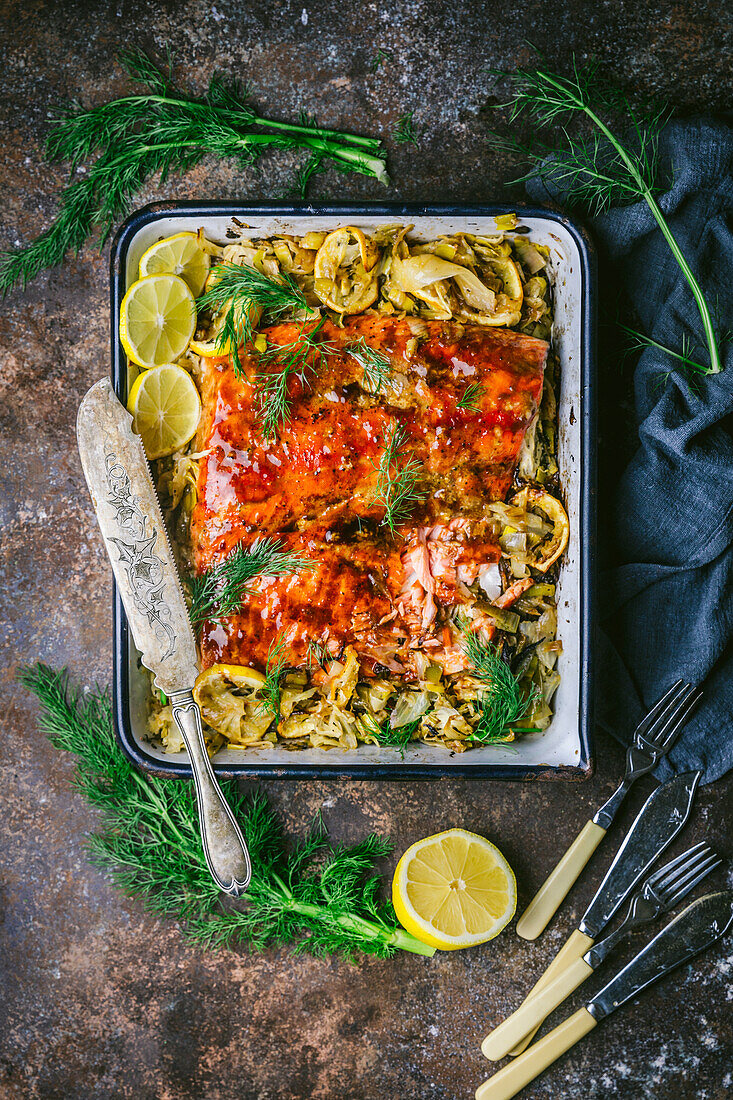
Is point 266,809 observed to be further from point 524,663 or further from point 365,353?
point 365,353

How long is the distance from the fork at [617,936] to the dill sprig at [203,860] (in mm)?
453

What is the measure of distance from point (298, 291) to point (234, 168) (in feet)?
2.49

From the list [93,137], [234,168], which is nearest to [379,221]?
[234,168]

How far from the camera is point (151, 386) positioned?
2609 mm

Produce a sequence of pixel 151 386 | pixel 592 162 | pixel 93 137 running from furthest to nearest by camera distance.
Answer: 1. pixel 93 137
2. pixel 592 162
3. pixel 151 386

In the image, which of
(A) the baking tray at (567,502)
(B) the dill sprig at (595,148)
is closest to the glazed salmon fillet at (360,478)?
(A) the baking tray at (567,502)

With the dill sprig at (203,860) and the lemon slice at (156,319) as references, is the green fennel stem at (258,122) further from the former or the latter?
the dill sprig at (203,860)

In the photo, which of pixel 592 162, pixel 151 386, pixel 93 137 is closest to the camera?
pixel 151 386

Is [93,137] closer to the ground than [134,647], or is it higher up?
higher up

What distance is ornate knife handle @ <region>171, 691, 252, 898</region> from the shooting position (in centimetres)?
253

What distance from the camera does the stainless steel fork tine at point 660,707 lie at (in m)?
2.87

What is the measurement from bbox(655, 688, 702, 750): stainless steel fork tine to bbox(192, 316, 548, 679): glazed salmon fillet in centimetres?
99

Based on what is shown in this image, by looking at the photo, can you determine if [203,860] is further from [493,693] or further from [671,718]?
[671,718]

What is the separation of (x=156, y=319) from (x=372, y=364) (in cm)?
80
